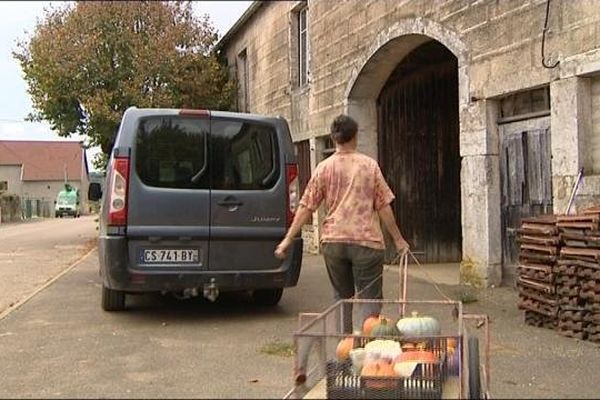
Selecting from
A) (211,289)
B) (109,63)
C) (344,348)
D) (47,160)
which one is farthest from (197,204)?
(47,160)

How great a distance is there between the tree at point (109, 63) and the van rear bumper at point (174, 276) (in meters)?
13.0

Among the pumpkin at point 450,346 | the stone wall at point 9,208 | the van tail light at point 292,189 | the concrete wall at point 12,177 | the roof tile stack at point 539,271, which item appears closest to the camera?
the pumpkin at point 450,346

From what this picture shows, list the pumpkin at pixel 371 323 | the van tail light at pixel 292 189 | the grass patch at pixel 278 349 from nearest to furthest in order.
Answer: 1. the pumpkin at pixel 371 323
2. the grass patch at pixel 278 349
3. the van tail light at pixel 292 189

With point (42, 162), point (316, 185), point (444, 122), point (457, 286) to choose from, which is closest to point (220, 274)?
point (316, 185)

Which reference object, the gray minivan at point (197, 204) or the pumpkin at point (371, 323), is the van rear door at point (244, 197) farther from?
the pumpkin at point (371, 323)

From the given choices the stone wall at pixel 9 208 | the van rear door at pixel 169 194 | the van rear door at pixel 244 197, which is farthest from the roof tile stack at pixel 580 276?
the stone wall at pixel 9 208

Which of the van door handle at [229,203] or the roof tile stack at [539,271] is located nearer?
the roof tile stack at [539,271]

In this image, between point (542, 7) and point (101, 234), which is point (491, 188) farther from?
point (101, 234)

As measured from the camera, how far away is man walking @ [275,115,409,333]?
540 centimetres

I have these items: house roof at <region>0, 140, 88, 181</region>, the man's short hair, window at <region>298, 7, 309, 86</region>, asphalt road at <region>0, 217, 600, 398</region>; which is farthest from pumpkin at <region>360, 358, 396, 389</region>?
house roof at <region>0, 140, 88, 181</region>

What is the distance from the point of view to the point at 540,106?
882cm

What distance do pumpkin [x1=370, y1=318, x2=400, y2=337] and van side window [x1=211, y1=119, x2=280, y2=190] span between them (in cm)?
315

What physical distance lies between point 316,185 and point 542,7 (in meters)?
4.35

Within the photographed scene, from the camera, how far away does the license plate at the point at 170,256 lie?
718 cm
